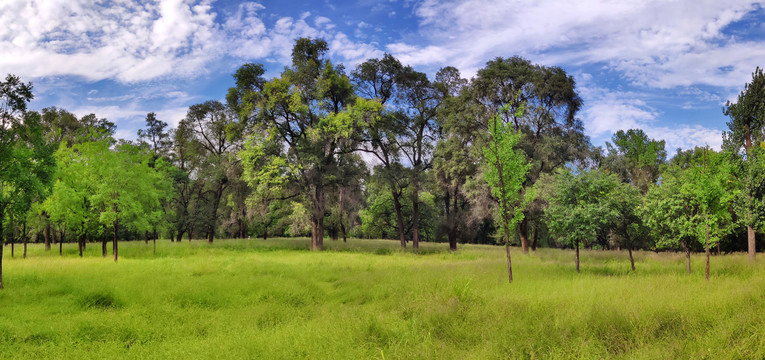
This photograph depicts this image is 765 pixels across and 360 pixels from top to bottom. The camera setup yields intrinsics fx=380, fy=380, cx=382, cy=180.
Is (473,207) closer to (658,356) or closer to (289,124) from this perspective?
(289,124)

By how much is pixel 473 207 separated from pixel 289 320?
23111 millimetres

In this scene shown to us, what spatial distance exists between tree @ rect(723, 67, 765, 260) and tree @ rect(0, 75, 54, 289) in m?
36.2

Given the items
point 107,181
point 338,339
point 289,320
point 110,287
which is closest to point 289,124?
point 107,181

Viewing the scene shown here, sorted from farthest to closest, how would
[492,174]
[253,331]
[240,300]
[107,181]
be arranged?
[107,181]
[492,174]
[240,300]
[253,331]

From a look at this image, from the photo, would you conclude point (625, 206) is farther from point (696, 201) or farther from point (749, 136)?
point (749, 136)

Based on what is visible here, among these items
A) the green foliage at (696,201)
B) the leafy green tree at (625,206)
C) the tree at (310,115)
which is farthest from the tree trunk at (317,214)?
the green foliage at (696,201)

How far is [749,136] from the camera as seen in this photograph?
25.4m

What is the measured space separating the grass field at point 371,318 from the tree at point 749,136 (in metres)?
9.99

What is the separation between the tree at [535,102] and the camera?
2972 cm

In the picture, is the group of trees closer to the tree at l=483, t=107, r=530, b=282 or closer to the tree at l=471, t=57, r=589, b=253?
the tree at l=471, t=57, r=589, b=253

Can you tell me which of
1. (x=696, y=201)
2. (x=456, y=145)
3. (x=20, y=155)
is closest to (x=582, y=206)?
(x=696, y=201)

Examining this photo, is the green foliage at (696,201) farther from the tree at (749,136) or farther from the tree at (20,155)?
the tree at (20,155)

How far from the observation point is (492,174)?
52.6 ft

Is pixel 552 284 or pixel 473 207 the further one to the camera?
pixel 473 207
